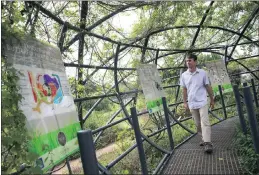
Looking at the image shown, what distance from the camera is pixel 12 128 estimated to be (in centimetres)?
173

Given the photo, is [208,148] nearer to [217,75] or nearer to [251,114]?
[251,114]

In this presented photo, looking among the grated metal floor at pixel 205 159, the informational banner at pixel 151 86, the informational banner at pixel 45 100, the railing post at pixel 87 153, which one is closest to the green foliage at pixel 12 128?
the informational banner at pixel 45 100

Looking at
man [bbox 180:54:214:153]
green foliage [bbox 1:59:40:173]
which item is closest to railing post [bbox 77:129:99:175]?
green foliage [bbox 1:59:40:173]

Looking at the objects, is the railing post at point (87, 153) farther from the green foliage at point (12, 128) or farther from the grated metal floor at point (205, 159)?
the grated metal floor at point (205, 159)

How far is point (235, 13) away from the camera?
8.07 meters

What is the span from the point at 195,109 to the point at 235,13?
5.07 meters

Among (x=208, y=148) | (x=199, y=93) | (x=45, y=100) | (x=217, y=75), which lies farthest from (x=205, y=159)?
(x=217, y=75)

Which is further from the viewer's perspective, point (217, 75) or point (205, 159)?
point (217, 75)

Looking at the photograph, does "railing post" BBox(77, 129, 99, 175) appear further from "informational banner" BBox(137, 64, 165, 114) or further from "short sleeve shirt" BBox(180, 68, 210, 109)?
"short sleeve shirt" BBox(180, 68, 210, 109)

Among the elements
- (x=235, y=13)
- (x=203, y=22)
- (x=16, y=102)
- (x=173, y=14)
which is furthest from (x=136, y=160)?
(x=235, y=13)

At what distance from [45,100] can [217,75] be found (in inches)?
212

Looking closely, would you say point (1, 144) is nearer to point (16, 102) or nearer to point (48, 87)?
point (16, 102)

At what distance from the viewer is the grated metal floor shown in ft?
10.2

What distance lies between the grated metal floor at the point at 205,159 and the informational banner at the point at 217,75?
2267 millimetres
